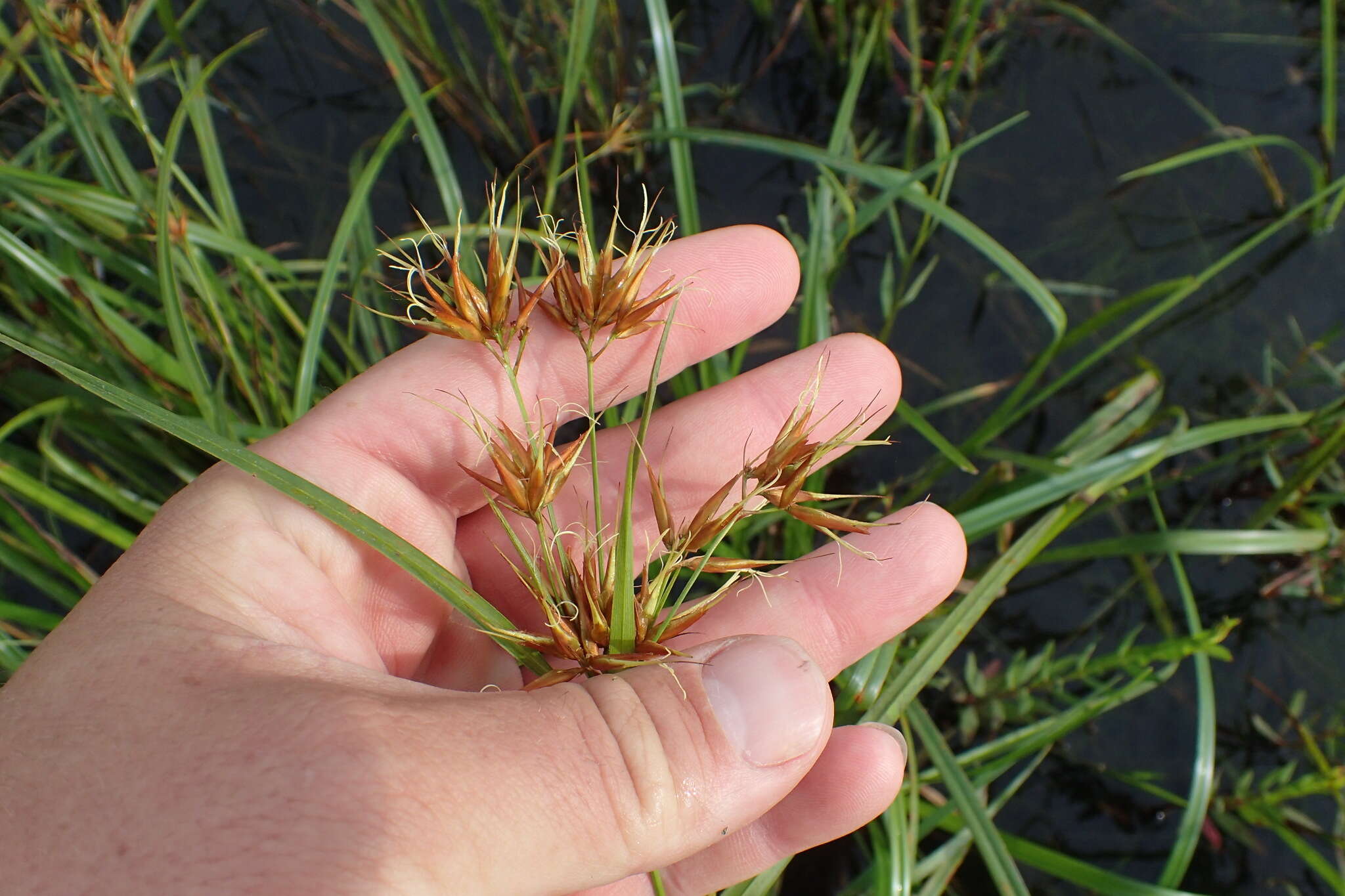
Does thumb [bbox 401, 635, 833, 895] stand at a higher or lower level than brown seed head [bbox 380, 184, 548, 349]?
lower

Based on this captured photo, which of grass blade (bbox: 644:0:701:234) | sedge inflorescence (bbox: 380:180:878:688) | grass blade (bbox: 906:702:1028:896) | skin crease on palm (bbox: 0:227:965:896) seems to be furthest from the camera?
grass blade (bbox: 644:0:701:234)

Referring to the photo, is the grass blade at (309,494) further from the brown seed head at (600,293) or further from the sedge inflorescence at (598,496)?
the brown seed head at (600,293)

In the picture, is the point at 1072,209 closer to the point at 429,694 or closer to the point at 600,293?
the point at 600,293

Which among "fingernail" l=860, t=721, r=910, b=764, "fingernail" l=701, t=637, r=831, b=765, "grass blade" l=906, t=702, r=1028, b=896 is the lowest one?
"grass blade" l=906, t=702, r=1028, b=896

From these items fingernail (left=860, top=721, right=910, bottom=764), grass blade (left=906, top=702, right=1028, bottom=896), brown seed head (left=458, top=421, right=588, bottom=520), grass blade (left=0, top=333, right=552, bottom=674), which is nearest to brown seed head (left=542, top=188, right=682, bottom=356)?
brown seed head (left=458, top=421, right=588, bottom=520)

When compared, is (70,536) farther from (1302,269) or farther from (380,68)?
(1302,269)

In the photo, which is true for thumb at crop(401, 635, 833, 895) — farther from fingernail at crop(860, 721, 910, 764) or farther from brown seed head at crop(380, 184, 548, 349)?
brown seed head at crop(380, 184, 548, 349)

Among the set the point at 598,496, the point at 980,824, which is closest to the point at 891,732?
the point at 980,824
